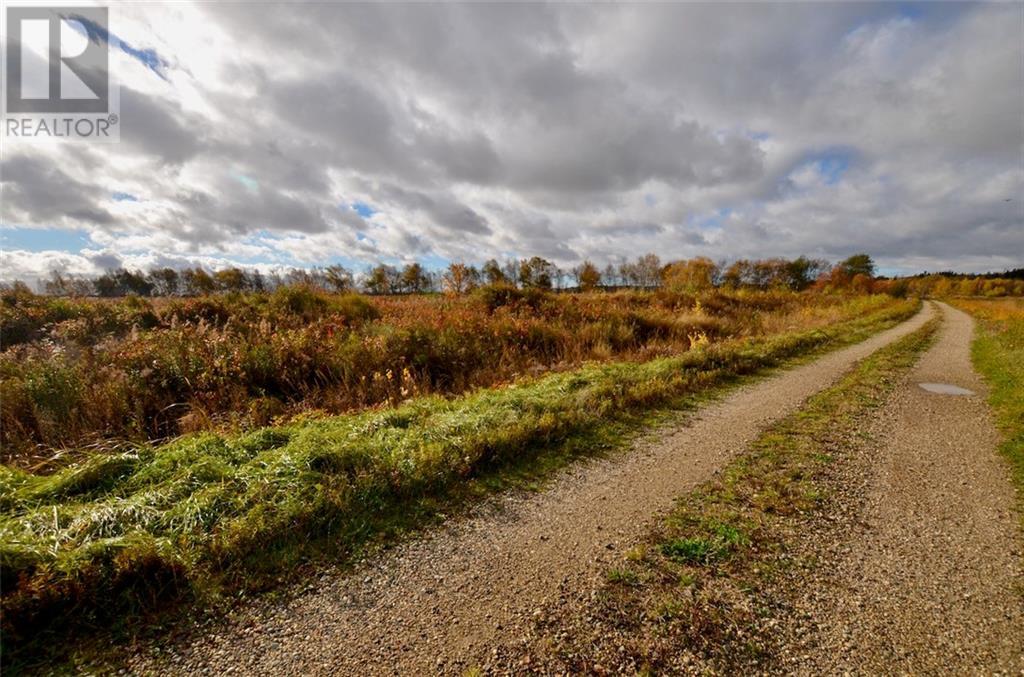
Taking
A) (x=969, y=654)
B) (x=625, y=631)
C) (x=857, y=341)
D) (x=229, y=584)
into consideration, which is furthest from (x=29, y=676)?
(x=857, y=341)

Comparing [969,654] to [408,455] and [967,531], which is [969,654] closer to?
[967,531]

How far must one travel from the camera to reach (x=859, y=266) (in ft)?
286

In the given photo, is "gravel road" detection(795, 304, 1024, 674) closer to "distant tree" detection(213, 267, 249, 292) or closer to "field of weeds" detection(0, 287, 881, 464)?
"field of weeds" detection(0, 287, 881, 464)

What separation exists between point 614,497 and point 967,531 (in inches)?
121

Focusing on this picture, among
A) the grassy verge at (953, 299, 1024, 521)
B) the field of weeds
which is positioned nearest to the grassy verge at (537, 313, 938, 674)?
the grassy verge at (953, 299, 1024, 521)

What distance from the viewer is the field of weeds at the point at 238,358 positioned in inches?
224

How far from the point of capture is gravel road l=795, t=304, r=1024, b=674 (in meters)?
2.36

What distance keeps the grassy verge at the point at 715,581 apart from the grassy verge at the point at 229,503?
5.24 ft

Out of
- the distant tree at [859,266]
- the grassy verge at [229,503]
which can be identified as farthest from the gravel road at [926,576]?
the distant tree at [859,266]

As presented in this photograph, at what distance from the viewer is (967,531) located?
355 cm

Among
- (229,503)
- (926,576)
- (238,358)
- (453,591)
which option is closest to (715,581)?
(926,576)

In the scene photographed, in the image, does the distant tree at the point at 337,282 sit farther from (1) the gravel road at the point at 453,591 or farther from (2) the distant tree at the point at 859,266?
(2) the distant tree at the point at 859,266

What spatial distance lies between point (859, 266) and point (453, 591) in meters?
115

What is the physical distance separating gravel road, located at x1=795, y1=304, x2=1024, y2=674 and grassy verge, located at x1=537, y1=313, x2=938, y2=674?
0.81 ft
